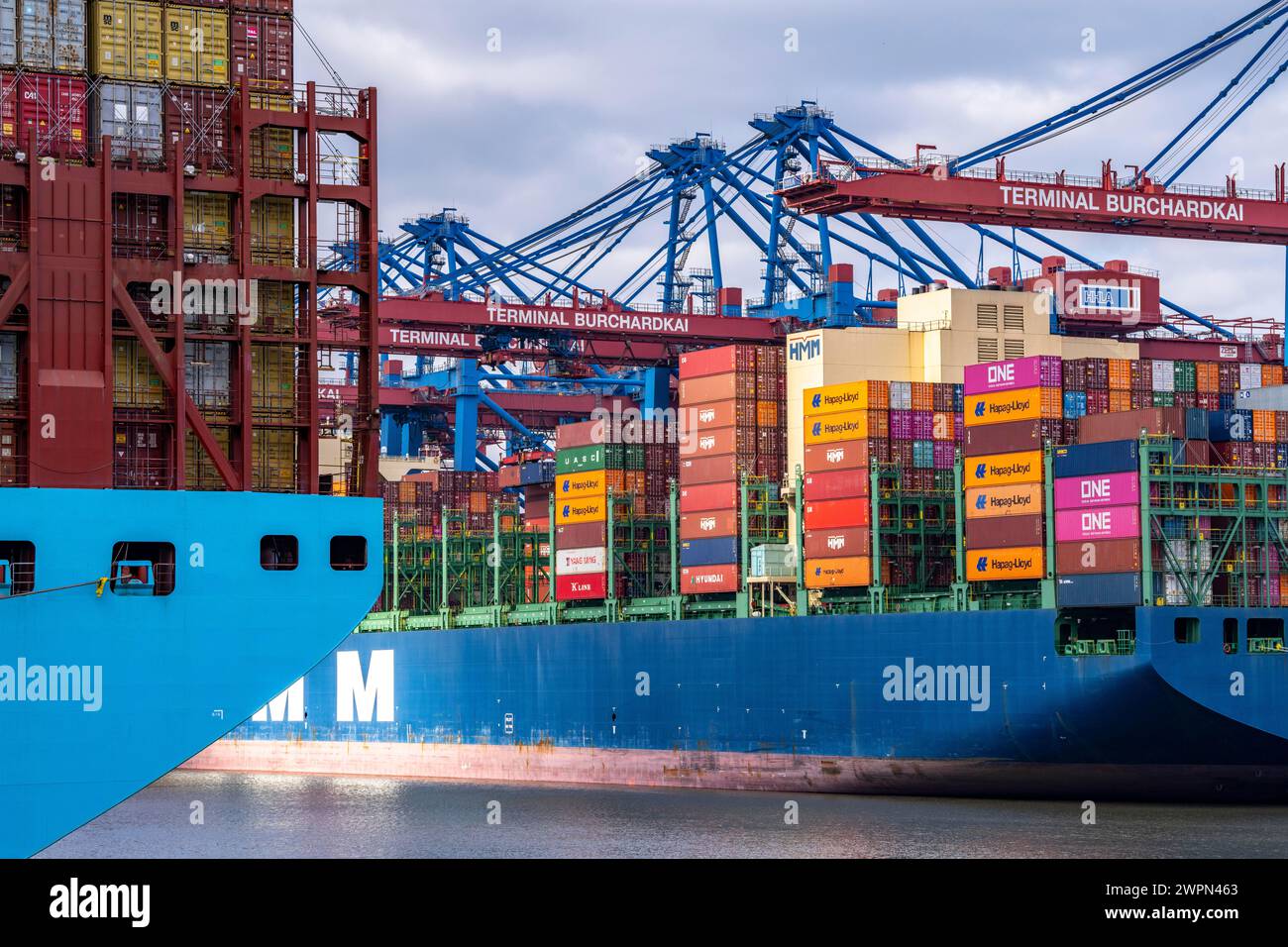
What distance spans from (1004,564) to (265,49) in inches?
857

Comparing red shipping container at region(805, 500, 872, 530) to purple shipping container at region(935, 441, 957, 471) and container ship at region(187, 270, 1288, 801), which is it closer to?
container ship at region(187, 270, 1288, 801)

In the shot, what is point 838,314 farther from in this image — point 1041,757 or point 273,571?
point 273,571

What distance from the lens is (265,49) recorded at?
2642cm

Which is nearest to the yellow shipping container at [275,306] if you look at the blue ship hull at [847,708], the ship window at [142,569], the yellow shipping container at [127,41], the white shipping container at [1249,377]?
the yellow shipping container at [127,41]

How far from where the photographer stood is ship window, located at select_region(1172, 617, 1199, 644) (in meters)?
39.3

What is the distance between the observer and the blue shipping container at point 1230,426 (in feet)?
133

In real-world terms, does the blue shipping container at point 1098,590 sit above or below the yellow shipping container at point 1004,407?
below

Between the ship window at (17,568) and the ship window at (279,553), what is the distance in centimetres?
290

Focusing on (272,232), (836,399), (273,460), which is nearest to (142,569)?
(273,460)

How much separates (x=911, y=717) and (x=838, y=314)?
14815 millimetres

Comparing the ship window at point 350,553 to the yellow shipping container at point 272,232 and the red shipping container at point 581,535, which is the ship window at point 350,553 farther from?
the red shipping container at point 581,535

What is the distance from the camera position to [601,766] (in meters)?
52.5

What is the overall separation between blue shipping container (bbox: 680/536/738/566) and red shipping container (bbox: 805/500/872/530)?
10.0 feet

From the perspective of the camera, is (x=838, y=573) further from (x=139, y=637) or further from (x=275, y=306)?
(x=139, y=637)
